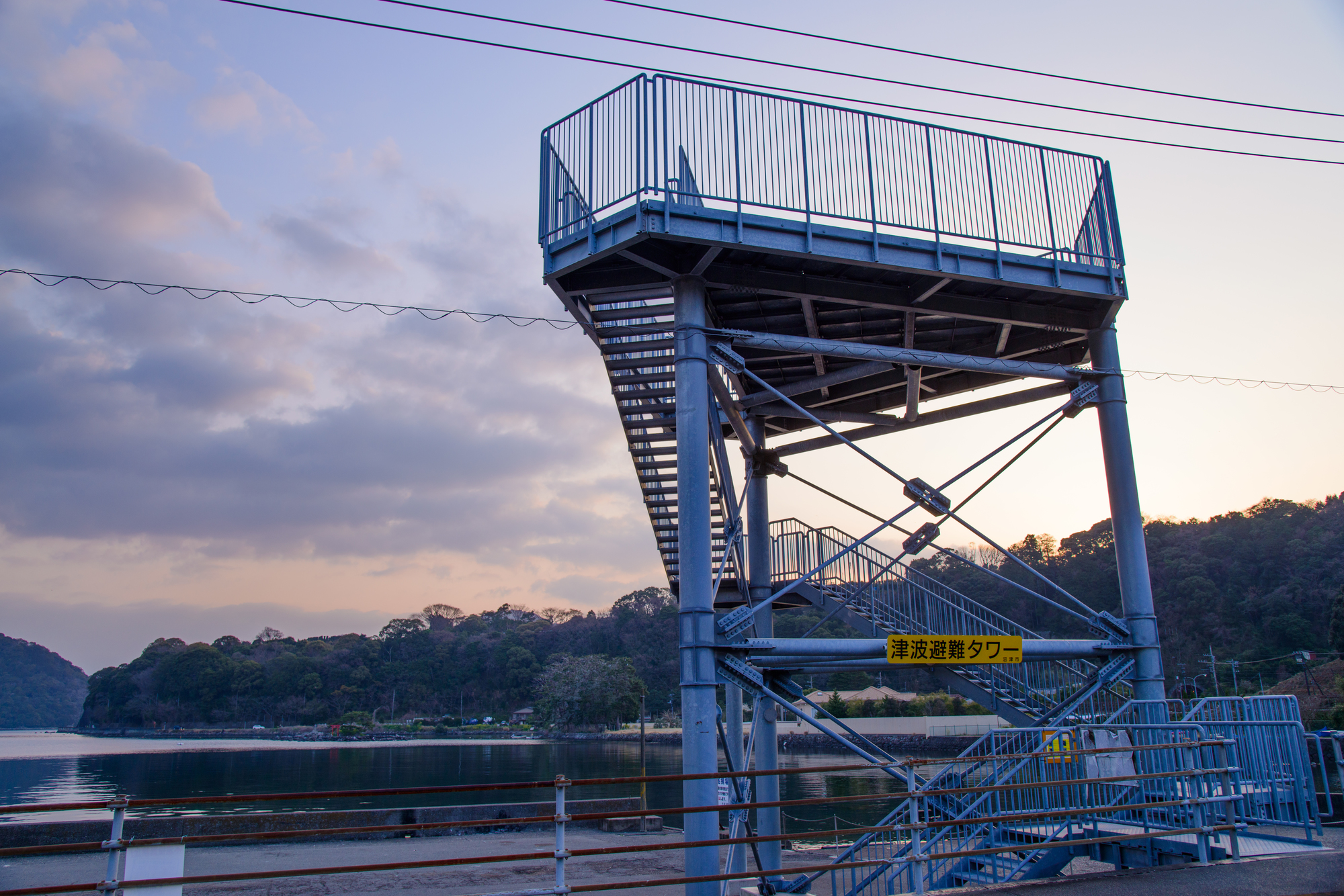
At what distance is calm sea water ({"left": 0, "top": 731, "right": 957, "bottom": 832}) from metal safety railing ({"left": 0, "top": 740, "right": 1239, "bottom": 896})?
1818cm

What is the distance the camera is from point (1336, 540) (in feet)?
290

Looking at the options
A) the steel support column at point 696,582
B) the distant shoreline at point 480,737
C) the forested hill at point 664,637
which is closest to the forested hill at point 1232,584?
the forested hill at point 664,637

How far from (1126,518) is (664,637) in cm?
14768

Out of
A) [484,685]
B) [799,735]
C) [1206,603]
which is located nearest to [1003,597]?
[1206,603]

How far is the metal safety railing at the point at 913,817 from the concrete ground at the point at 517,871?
555mm

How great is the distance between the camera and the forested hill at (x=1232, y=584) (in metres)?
84.1

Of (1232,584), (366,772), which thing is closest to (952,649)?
(366,772)

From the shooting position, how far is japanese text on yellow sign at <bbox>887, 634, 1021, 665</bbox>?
12.9m

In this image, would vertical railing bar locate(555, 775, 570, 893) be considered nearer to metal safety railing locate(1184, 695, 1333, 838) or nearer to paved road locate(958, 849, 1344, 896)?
paved road locate(958, 849, 1344, 896)

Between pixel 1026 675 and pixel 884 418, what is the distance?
6.12m

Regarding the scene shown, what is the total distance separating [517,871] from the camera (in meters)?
16.6

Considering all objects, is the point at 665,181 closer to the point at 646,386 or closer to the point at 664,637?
the point at 646,386

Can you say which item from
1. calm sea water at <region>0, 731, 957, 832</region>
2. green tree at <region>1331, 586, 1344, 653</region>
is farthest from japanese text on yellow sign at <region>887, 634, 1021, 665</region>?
green tree at <region>1331, 586, 1344, 653</region>

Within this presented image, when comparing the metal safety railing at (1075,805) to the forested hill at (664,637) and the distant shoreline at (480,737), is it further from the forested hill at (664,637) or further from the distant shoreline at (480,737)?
the distant shoreline at (480,737)
